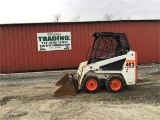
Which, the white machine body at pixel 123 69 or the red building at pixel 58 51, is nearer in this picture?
the white machine body at pixel 123 69

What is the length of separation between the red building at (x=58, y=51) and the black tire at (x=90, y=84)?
7.18 m

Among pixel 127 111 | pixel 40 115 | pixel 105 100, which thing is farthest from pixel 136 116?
pixel 40 115

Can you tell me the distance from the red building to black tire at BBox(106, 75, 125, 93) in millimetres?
7328

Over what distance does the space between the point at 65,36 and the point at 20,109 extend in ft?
30.0

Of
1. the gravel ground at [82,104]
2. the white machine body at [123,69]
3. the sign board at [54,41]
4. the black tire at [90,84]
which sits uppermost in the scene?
the sign board at [54,41]

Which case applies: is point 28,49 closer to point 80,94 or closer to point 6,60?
point 6,60

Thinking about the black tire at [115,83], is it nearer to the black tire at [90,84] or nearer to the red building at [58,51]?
the black tire at [90,84]

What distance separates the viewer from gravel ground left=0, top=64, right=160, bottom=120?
7.18 metres

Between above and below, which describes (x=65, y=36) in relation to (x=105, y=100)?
above

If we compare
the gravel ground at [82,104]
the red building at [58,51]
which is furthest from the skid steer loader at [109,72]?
the red building at [58,51]

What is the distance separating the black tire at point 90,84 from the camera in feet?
31.2

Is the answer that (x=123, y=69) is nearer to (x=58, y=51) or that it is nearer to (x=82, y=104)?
(x=82, y=104)

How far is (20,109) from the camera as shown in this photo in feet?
26.1

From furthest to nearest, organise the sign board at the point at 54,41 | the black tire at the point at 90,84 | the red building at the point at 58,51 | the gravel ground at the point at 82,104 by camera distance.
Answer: the sign board at the point at 54,41 < the red building at the point at 58,51 < the black tire at the point at 90,84 < the gravel ground at the point at 82,104
